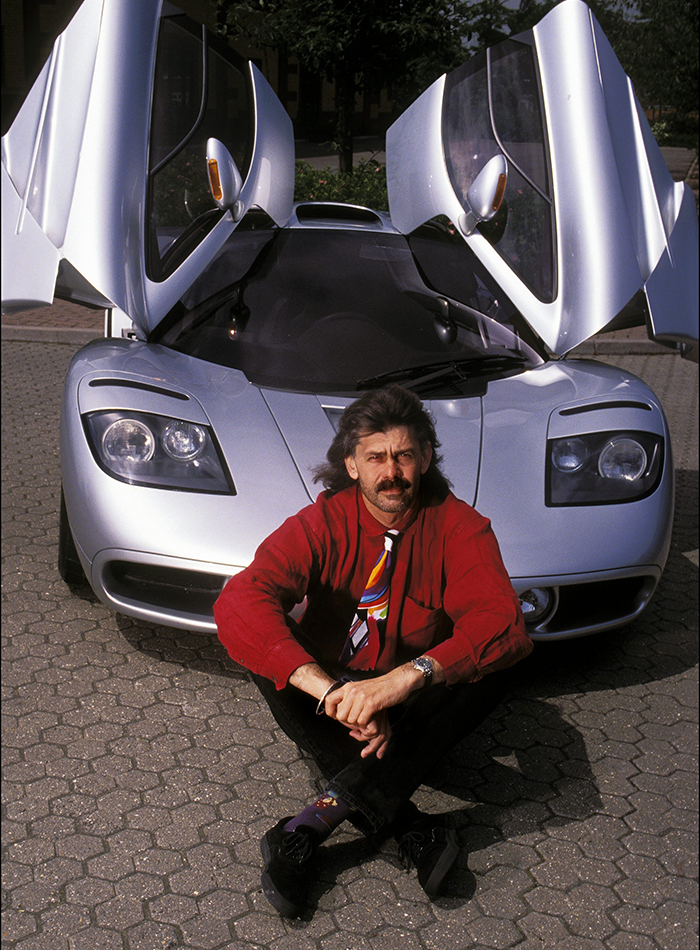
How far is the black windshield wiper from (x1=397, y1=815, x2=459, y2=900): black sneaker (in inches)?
41.8

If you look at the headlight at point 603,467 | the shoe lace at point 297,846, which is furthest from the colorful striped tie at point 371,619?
the headlight at point 603,467

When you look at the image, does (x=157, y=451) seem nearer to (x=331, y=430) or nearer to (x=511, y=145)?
(x=331, y=430)

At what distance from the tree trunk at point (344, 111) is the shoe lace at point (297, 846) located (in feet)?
4.97

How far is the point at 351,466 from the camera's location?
6.66 feet

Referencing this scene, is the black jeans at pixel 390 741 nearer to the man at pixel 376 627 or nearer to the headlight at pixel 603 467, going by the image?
the man at pixel 376 627

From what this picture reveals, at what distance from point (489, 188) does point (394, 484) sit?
0.79 meters

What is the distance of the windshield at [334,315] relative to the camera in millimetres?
2236

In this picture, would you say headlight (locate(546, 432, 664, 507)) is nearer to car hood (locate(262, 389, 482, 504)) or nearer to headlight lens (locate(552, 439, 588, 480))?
headlight lens (locate(552, 439, 588, 480))

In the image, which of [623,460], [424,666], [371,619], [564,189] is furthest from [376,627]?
[564,189]

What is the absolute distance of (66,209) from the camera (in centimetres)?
206

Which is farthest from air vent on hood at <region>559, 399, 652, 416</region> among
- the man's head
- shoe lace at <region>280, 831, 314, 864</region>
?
shoe lace at <region>280, 831, 314, 864</region>

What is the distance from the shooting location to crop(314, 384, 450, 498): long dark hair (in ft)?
6.47

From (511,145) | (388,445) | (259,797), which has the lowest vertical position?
(259,797)

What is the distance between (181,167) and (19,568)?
78.1 inches
